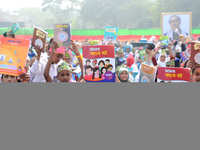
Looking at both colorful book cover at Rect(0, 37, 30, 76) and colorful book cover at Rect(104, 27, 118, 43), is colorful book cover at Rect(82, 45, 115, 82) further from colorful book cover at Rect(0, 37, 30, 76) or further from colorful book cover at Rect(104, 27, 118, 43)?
colorful book cover at Rect(104, 27, 118, 43)

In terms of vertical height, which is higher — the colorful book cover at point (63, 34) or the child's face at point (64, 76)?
the colorful book cover at point (63, 34)

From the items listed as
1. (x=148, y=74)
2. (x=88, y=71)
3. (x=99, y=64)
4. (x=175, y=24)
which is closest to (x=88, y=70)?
(x=88, y=71)

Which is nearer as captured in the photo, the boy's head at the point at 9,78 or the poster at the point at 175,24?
the boy's head at the point at 9,78

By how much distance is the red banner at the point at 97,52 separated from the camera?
3662mm

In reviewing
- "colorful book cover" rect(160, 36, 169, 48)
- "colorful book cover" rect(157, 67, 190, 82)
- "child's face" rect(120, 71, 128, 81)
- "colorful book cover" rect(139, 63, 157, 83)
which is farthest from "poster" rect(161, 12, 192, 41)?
"colorful book cover" rect(157, 67, 190, 82)

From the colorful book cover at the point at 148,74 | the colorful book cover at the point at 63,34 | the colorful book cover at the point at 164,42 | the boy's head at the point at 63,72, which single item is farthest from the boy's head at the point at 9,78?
the colorful book cover at the point at 164,42

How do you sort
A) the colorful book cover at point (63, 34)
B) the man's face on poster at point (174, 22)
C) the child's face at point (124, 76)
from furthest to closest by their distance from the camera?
1. the man's face on poster at point (174, 22)
2. the child's face at point (124, 76)
3. the colorful book cover at point (63, 34)

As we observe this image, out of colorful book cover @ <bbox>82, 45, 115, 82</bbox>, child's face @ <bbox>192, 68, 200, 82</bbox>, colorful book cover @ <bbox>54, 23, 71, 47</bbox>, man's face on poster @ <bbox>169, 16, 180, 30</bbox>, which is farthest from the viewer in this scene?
man's face on poster @ <bbox>169, 16, 180, 30</bbox>

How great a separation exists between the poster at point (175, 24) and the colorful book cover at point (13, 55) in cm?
1900

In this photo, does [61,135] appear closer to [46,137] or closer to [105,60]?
[46,137]

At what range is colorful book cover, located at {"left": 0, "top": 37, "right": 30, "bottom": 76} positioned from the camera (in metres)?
3.83

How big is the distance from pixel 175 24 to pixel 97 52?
2005 cm

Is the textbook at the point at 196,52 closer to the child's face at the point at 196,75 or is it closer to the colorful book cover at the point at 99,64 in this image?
the child's face at the point at 196,75

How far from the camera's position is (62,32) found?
4.64m
